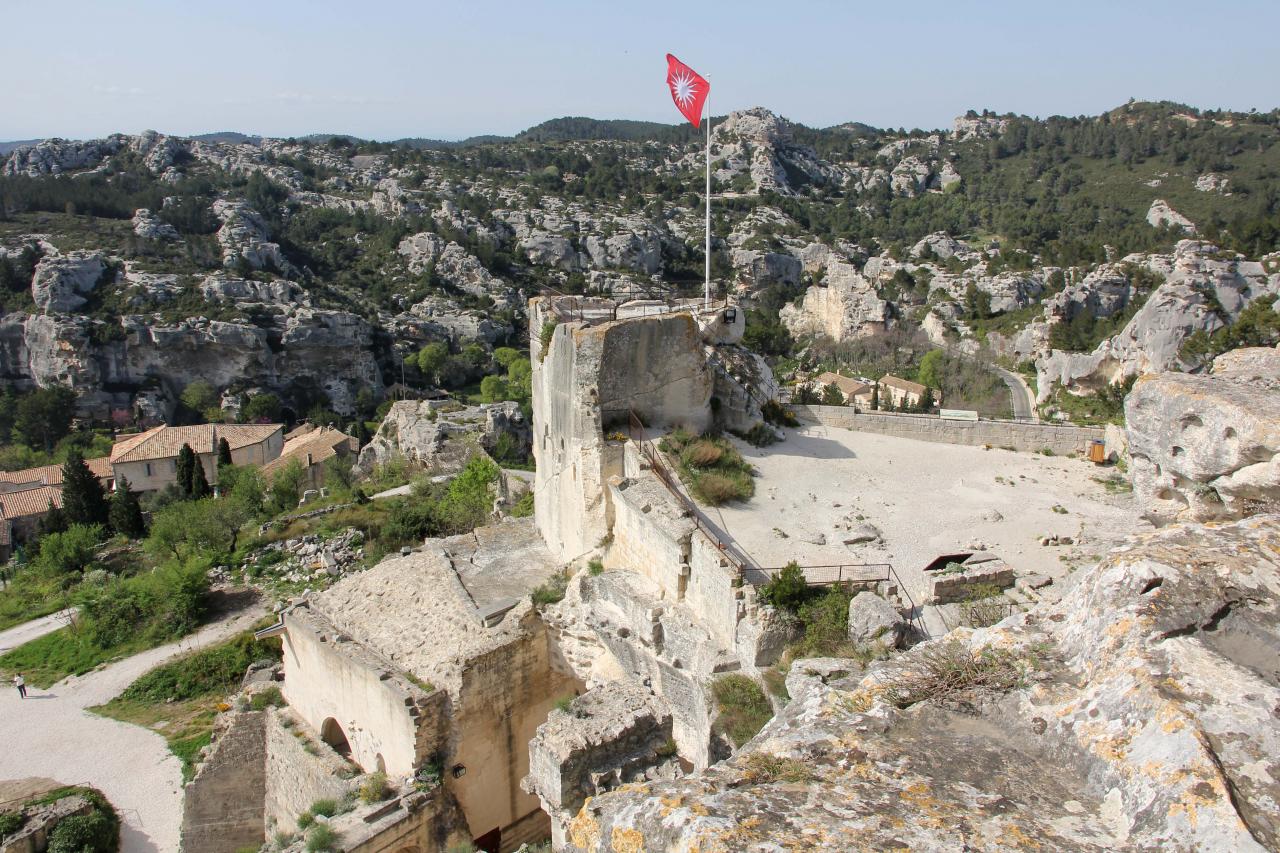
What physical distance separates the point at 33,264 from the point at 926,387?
3024 inches

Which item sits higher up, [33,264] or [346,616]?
[33,264]

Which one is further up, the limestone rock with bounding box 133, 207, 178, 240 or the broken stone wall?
the limestone rock with bounding box 133, 207, 178, 240

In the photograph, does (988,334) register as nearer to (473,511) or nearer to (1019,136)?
(473,511)

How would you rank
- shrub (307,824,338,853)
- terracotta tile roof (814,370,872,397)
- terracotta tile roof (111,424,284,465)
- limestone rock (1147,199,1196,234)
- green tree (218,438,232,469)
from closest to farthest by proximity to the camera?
1. shrub (307,824,338,853)
2. green tree (218,438,232,469)
3. terracotta tile roof (111,424,284,465)
4. terracotta tile roof (814,370,872,397)
5. limestone rock (1147,199,1196,234)

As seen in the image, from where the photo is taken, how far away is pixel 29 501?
4344cm

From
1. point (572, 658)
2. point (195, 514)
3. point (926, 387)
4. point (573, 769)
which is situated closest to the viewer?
point (573, 769)

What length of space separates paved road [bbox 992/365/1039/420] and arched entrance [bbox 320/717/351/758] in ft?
121

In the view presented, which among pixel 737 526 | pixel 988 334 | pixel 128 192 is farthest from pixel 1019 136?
pixel 737 526

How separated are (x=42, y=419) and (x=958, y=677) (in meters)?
72.9

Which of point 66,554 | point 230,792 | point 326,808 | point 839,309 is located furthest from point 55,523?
point 839,309

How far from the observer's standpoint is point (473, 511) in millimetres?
27938

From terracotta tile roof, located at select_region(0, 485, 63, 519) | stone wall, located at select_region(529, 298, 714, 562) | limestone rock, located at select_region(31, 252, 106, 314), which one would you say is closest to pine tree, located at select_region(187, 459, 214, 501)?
terracotta tile roof, located at select_region(0, 485, 63, 519)

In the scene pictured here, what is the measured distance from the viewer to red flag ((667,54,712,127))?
16.8 metres

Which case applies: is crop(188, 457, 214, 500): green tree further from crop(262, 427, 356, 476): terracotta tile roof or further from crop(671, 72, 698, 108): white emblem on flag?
crop(671, 72, 698, 108): white emblem on flag
